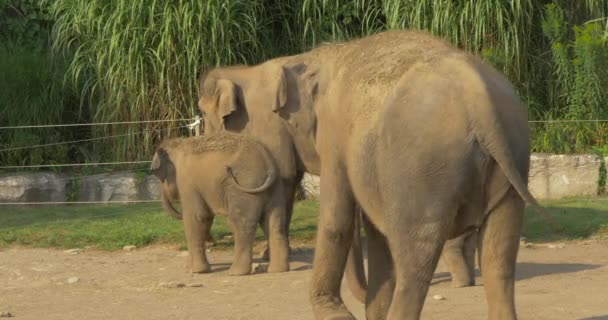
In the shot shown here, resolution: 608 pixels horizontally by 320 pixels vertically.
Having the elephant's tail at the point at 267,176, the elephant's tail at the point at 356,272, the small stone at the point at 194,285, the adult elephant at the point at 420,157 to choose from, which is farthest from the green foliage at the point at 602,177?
the adult elephant at the point at 420,157

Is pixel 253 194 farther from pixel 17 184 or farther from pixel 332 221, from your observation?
pixel 17 184

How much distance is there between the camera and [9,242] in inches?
444

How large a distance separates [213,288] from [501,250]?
3.88 metres

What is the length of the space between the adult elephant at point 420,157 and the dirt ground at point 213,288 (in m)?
1.84

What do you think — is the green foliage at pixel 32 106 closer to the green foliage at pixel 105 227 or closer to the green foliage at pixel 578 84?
the green foliage at pixel 105 227

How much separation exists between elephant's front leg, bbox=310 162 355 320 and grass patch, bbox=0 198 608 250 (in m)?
4.57

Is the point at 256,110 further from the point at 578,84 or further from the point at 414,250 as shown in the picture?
the point at 414,250

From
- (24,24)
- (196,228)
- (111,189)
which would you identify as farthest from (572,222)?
(24,24)

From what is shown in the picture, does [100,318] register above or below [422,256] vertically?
below

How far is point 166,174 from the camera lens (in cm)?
1062

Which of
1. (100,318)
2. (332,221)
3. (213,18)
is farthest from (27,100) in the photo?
(332,221)

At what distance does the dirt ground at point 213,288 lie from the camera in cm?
808

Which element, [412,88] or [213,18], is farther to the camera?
[213,18]

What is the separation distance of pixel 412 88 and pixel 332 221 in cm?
109
